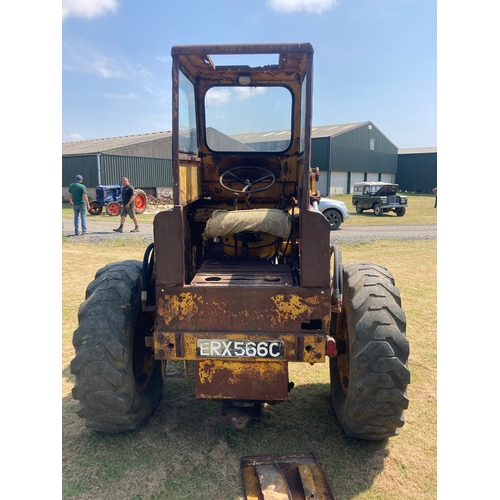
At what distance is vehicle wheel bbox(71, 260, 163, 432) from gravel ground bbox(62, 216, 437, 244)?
970 centimetres

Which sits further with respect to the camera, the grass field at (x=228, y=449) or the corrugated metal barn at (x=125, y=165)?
the corrugated metal barn at (x=125, y=165)

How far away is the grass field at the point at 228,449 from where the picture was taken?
289cm

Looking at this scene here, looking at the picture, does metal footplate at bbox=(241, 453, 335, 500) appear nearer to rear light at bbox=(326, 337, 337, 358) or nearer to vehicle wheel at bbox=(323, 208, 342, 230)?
rear light at bbox=(326, 337, 337, 358)

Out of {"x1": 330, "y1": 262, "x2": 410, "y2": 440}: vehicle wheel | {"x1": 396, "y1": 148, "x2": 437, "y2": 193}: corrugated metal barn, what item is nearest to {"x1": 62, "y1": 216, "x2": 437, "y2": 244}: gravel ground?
{"x1": 330, "y1": 262, "x2": 410, "y2": 440}: vehicle wheel

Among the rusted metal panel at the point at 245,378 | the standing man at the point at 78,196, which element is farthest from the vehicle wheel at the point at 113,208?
the rusted metal panel at the point at 245,378

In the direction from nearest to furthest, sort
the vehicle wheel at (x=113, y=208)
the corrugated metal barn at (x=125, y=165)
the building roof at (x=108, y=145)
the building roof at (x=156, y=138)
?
the building roof at (x=156, y=138) → the vehicle wheel at (x=113, y=208) → the corrugated metal barn at (x=125, y=165) → the building roof at (x=108, y=145)

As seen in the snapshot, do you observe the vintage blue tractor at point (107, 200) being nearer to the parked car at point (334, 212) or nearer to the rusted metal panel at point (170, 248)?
the parked car at point (334, 212)

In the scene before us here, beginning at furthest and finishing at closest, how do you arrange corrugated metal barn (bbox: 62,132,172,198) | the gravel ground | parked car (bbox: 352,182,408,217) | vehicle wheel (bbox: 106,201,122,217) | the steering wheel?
corrugated metal barn (bbox: 62,132,172,198) < parked car (bbox: 352,182,408,217) < vehicle wheel (bbox: 106,201,122,217) < the gravel ground < the steering wheel

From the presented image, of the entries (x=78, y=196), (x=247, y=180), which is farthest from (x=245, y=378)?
(x=78, y=196)

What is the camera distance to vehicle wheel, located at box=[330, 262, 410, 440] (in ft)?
9.75

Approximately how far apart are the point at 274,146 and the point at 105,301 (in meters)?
2.56

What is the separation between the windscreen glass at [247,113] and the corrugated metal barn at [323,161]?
2448 cm

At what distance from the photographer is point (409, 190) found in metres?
47.5

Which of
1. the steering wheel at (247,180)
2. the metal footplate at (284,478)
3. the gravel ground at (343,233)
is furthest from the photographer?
the gravel ground at (343,233)
